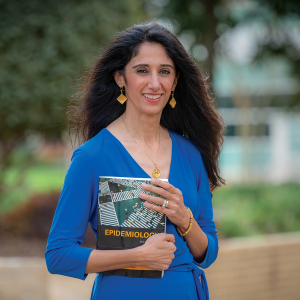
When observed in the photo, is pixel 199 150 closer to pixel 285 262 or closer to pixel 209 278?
pixel 209 278

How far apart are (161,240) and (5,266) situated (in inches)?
117

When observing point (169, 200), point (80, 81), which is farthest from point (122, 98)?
point (80, 81)

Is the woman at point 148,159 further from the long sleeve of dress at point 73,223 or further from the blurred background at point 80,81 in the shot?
the blurred background at point 80,81

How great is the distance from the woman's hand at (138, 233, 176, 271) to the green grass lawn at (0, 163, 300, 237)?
382cm

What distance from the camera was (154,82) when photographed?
1786mm

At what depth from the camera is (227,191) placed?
951 cm

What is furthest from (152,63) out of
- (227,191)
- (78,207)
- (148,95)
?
(227,191)

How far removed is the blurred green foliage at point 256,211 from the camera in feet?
20.8

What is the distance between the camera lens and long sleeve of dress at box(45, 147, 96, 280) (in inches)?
62.2

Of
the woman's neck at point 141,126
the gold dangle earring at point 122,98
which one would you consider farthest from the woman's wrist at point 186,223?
the gold dangle earring at point 122,98

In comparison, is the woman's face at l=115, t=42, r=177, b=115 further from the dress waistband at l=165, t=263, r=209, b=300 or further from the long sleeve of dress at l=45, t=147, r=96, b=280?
the dress waistband at l=165, t=263, r=209, b=300

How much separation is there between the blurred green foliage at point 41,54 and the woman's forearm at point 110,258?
344 centimetres

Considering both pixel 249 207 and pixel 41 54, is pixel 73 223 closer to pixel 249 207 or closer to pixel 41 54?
pixel 41 54

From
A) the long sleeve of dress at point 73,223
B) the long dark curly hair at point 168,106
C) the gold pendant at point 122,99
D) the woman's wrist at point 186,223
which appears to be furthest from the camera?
the gold pendant at point 122,99
